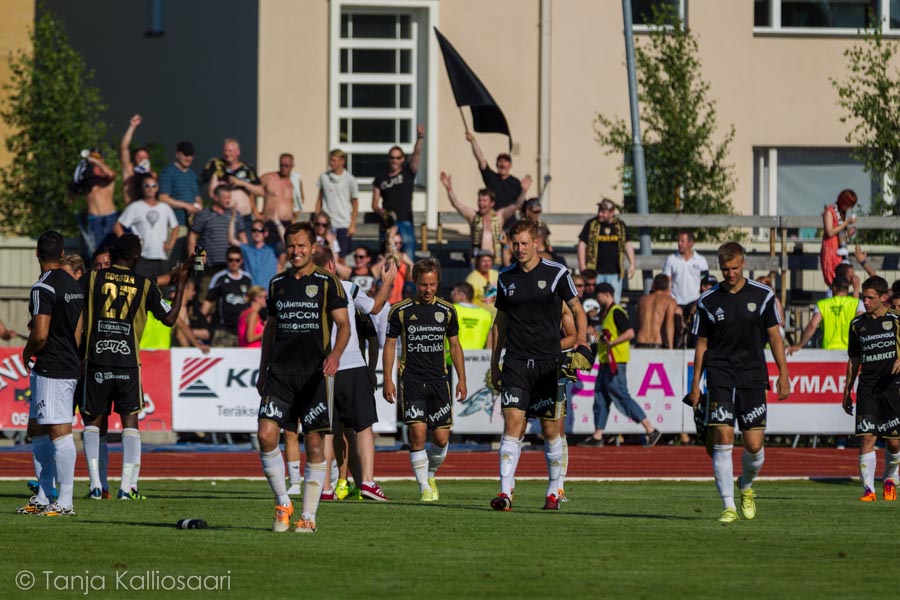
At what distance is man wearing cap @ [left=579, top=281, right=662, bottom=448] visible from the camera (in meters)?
23.8

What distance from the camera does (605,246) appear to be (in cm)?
2597

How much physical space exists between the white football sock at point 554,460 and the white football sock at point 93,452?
4044 millimetres

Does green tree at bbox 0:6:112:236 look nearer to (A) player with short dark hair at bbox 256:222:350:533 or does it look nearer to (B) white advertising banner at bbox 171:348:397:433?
(B) white advertising banner at bbox 171:348:397:433

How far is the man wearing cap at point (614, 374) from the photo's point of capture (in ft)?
78.1

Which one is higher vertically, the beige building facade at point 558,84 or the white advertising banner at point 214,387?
the beige building facade at point 558,84

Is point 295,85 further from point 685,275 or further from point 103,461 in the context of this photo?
point 103,461

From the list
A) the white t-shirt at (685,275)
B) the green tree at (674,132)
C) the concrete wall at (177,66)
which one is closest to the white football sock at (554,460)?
the white t-shirt at (685,275)

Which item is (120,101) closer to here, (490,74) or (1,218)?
(1,218)

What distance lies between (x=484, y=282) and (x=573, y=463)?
4.24 meters

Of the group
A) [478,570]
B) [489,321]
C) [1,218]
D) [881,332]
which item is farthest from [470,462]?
[1,218]

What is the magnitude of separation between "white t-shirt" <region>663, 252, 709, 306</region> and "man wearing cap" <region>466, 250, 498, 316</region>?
9.58 feet

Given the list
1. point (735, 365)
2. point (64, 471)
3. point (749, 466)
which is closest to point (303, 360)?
point (64, 471)

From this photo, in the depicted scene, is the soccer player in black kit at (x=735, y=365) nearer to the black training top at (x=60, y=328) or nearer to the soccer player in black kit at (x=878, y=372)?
the soccer player in black kit at (x=878, y=372)

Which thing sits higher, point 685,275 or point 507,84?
point 507,84
